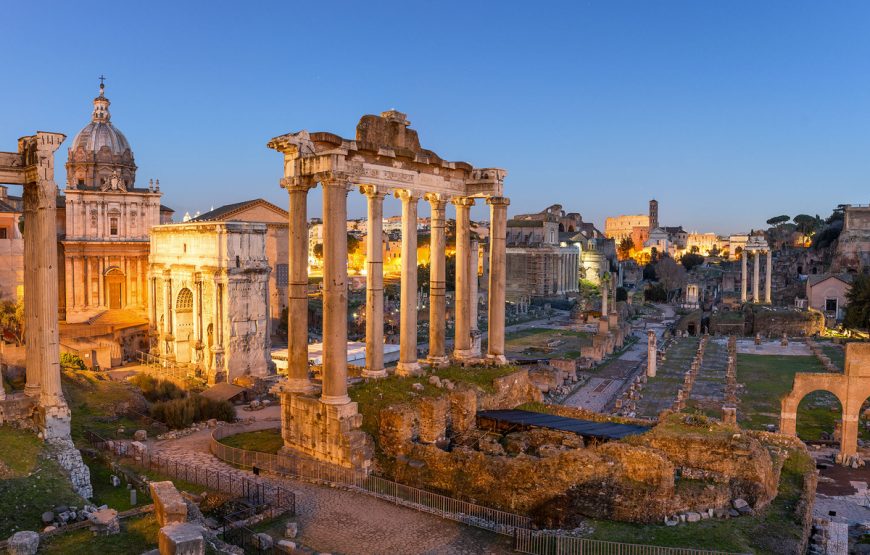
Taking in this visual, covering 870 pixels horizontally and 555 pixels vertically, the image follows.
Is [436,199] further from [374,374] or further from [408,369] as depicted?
[374,374]

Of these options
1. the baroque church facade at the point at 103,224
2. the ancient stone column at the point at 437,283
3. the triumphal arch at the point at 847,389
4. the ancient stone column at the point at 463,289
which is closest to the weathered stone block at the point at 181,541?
the ancient stone column at the point at 437,283

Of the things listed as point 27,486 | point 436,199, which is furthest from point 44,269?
point 436,199

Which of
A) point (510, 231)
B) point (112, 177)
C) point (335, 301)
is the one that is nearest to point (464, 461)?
point (335, 301)

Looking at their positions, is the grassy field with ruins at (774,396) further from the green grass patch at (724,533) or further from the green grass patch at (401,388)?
the green grass patch at (724,533)

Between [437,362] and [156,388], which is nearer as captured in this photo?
[437,362]

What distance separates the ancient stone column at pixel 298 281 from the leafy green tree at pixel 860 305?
49473 mm

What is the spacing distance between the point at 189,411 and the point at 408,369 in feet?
30.7

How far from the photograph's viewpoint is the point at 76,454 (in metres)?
16.2

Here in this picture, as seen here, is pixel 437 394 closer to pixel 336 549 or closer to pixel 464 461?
pixel 464 461

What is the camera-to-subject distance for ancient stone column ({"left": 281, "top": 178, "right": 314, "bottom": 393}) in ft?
55.5

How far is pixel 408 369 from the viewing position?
19.5 meters

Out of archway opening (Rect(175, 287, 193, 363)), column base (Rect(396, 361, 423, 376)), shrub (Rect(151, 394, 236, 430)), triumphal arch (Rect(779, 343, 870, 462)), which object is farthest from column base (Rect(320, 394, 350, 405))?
archway opening (Rect(175, 287, 193, 363))

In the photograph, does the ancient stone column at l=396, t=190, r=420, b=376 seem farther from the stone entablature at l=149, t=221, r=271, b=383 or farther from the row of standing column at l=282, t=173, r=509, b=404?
the stone entablature at l=149, t=221, r=271, b=383

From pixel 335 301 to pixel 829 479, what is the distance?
15846 millimetres
